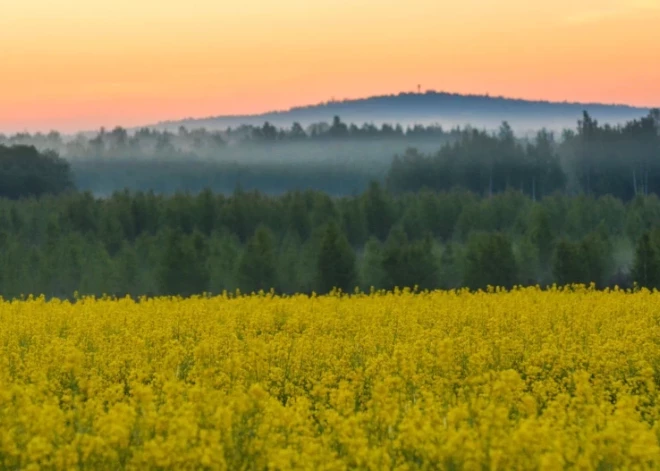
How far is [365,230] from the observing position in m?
88.5

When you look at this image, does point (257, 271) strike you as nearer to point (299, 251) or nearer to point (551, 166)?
point (299, 251)

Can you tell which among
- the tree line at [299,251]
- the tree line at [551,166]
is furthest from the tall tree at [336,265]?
the tree line at [551,166]

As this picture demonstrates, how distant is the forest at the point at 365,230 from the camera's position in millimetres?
56594

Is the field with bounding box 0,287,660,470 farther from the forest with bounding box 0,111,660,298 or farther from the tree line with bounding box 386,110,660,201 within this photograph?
the tree line with bounding box 386,110,660,201

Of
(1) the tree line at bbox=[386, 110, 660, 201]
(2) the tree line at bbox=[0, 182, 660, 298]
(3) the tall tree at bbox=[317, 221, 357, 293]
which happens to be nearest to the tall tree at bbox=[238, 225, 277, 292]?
(2) the tree line at bbox=[0, 182, 660, 298]

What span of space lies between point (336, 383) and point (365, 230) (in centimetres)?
7536

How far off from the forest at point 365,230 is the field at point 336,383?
3257cm

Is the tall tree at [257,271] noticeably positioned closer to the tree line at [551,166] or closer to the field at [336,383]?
the field at [336,383]

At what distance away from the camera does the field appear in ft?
25.5

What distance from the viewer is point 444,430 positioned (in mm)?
8336

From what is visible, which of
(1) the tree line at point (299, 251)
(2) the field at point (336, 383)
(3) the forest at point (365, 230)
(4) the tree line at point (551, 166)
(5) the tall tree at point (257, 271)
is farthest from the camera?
(4) the tree line at point (551, 166)

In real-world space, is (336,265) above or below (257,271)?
above

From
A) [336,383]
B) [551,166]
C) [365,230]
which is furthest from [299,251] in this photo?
[551,166]

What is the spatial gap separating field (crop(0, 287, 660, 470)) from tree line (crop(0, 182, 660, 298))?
103ft
